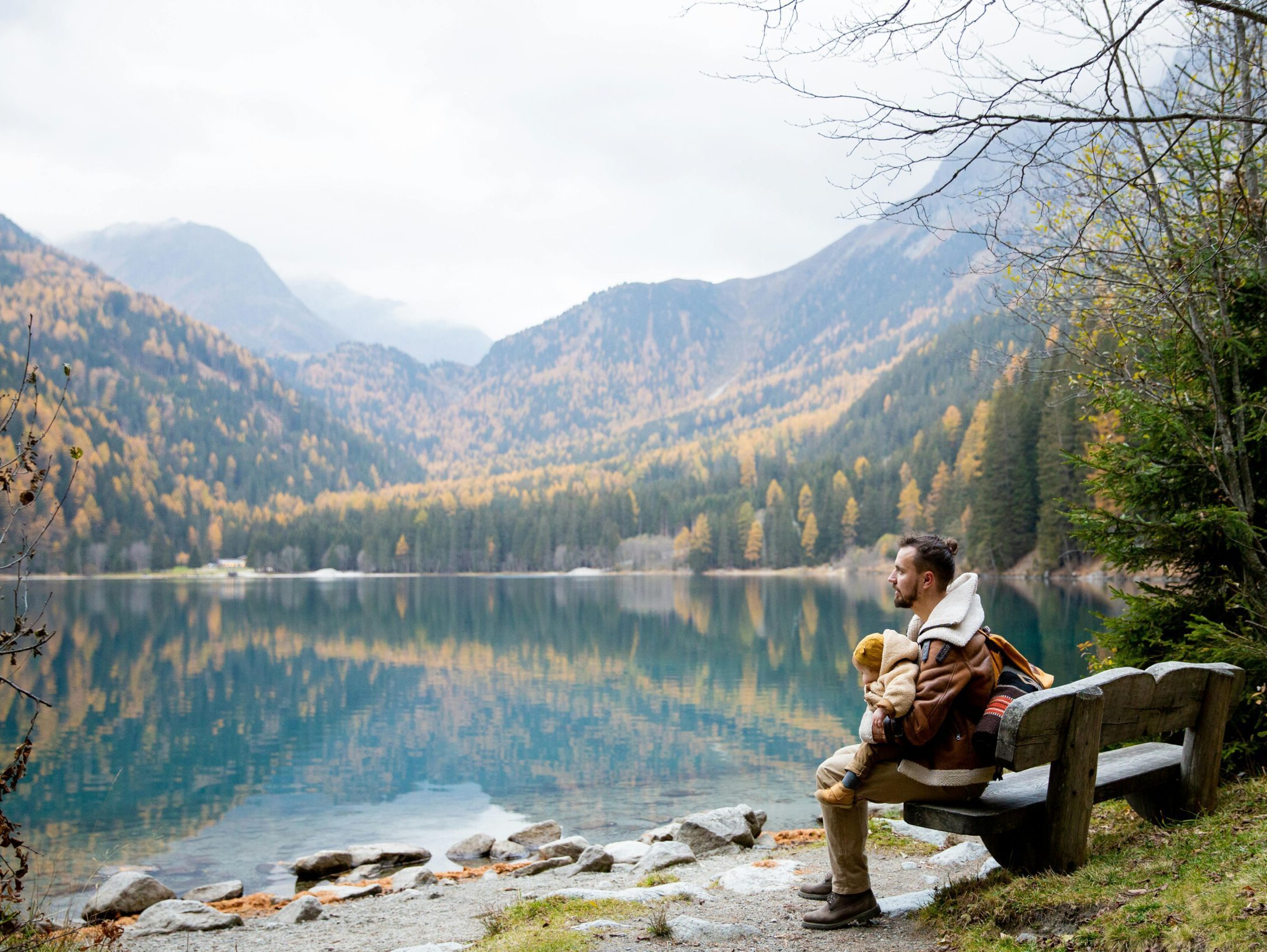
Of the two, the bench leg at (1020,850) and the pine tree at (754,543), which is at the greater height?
the bench leg at (1020,850)

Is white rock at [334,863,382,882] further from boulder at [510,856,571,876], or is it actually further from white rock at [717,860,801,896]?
white rock at [717,860,801,896]

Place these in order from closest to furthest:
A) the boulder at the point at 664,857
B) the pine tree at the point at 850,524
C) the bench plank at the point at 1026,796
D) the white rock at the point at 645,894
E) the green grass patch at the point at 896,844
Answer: the bench plank at the point at 1026,796 < the white rock at the point at 645,894 < the green grass patch at the point at 896,844 < the boulder at the point at 664,857 < the pine tree at the point at 850,524

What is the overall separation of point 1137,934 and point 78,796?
19867 millimetres

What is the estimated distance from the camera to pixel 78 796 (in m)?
18.2

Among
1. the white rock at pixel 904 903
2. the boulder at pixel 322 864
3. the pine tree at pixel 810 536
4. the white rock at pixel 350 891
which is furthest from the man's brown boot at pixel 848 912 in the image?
the pine tree at pixel 810 536

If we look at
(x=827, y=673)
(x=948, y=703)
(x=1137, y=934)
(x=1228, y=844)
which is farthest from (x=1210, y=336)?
(x=827, y=673)

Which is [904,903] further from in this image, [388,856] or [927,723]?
[388,856]

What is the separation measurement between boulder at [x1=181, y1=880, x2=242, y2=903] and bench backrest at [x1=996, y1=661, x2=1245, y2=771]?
10.5 m

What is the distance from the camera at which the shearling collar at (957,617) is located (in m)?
4.63

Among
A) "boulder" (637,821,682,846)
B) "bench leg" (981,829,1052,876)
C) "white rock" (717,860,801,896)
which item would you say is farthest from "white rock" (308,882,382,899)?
"bench leg" (981,829,1052,876)

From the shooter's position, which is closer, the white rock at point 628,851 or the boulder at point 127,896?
the boulder at point 127,896

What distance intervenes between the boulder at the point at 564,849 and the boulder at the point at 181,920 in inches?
155

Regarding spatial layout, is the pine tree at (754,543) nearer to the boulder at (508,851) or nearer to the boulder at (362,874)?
the boulder at (508,851)

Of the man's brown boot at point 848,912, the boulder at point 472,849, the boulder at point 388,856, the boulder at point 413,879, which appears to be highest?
the man's brown boot at point 848,912
